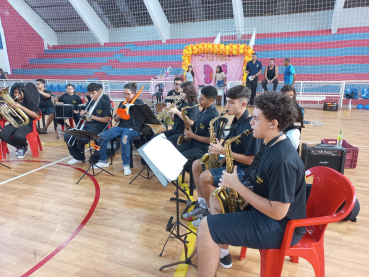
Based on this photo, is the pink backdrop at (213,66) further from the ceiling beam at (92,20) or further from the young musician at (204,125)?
the young musician at (204,125)

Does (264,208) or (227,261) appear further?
(227,261)

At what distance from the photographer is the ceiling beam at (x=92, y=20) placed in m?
13.6

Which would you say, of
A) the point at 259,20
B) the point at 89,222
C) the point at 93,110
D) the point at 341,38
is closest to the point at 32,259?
the point at 89,222

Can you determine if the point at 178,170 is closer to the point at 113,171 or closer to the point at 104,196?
the point at 104,196

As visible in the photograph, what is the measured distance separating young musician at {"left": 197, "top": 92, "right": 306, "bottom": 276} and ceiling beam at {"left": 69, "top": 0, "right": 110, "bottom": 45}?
15.0 metres

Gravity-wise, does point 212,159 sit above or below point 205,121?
below

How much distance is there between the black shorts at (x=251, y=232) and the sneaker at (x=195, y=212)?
45.4 inches

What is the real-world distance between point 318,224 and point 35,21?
19.8 metres

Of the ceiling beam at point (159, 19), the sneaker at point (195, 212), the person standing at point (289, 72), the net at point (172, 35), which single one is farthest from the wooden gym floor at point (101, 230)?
the ceiling beam at point (159, 19)

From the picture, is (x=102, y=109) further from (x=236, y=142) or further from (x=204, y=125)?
(x=236, y=142)

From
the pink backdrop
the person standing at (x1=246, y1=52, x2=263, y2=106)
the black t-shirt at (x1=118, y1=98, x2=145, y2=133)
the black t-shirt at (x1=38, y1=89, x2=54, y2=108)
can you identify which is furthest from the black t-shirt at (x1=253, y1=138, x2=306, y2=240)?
the pink backdrop

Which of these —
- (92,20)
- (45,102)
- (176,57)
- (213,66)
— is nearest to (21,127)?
(45,102)

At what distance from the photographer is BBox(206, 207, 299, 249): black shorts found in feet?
5.23

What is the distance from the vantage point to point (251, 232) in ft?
5.23
